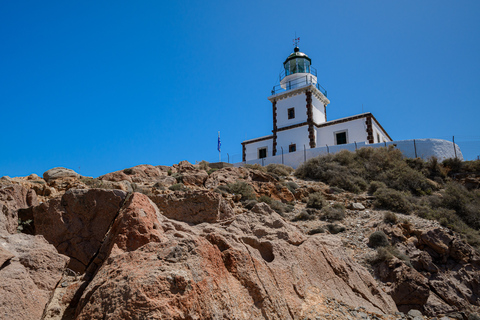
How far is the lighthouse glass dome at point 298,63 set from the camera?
115ft

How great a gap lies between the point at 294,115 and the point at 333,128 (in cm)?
395

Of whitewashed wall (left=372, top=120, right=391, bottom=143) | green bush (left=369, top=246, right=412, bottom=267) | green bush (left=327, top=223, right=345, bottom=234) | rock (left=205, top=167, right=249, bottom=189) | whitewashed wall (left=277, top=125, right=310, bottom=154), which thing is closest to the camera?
green bush (left=369, top=246, right=412, bottom=267)

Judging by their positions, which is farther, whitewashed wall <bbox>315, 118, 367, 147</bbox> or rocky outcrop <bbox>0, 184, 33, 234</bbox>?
whitewashed wall <bbox>315, 118, 367, 147</bbox>

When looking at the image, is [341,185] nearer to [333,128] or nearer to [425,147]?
[425,147]

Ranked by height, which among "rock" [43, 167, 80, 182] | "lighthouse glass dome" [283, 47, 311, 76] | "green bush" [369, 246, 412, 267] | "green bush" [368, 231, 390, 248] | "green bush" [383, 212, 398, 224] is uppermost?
"lighthouse glass dome" [283, 47, 311, 76]

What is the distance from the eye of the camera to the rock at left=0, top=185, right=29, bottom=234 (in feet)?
15.5

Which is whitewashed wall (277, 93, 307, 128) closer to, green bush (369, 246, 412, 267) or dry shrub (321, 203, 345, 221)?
dry shrub (321, 203, 345, 221)

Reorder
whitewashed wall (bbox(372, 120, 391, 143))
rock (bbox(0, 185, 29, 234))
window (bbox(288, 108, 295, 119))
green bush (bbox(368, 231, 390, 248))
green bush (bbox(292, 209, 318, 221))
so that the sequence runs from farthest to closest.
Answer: window (bbox(288, 108, 295, 119)) → whitewashed wall (bbox(372, 120, 391, 143)) → green bush (bbox(292, 209, 318, 221)) → green bush (bbox(368, 231, 390, 248)) → rock (bbox(0, 185, 29, 234))

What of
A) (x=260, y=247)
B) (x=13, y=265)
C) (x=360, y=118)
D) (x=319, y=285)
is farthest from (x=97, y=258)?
(x=360, y=118)

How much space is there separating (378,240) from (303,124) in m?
21.7

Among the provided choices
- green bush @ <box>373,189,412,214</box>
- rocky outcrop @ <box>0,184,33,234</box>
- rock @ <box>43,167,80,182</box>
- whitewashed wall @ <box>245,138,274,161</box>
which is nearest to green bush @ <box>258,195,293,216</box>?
green bush @ <box>373,189,412,214</box>

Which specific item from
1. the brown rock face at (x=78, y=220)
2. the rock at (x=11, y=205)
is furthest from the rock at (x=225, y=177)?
the rock at (x=11, y=205)

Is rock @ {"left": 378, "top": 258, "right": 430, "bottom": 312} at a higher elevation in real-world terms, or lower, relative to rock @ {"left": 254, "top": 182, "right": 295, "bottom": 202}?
lower

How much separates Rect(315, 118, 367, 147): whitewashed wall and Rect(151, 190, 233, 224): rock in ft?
78.6
